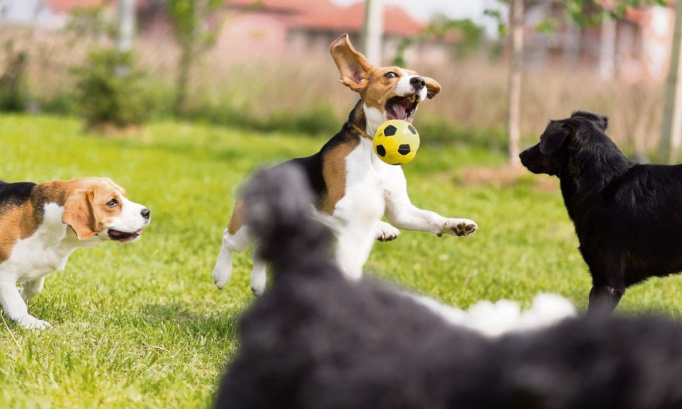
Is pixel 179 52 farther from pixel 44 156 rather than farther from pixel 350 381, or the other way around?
pixel 350 381

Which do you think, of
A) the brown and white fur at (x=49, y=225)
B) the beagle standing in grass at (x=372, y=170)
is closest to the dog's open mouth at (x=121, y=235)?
the brown and white fur at (x=49, y=225)

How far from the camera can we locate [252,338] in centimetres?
210

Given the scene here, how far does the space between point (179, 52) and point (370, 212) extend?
16.9m

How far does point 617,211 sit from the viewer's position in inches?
179

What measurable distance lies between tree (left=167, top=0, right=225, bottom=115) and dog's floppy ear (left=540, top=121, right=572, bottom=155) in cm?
1506

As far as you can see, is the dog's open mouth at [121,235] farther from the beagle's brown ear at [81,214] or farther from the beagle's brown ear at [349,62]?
the beagle's brown ear at [349,62]

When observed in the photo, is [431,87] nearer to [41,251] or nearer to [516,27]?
[41,251]

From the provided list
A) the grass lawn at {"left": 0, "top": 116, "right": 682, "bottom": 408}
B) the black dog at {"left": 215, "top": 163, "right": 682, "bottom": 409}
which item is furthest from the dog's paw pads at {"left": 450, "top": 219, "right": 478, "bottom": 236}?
the black dog at {"left": 215, "top": 163, "right": 682, "bottom": 409}

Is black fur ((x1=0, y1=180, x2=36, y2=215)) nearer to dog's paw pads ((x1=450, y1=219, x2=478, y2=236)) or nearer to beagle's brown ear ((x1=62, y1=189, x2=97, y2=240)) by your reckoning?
A: beagle's brown ear ((x1=62, y1=189, x2=97, y2=240))

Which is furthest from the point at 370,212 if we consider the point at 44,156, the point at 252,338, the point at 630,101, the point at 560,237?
the point at 630,101

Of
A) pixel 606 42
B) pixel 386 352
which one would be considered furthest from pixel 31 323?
pixel 606 42

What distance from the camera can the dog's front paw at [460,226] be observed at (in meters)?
4.09

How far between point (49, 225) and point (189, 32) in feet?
50.6

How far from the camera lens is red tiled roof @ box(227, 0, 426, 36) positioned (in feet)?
185
